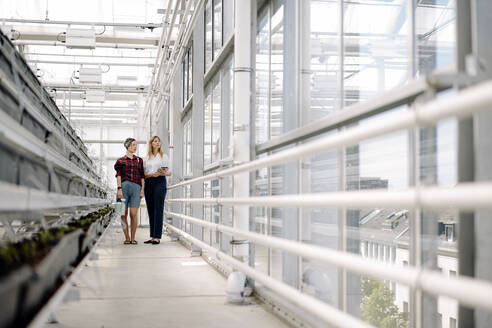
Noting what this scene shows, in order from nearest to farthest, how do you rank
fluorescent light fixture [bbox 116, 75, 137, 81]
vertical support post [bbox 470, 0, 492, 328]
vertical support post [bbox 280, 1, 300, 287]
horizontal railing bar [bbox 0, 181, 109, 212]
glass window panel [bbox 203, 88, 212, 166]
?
horizontal railing bar [bbox 0, 181, 109, 212] → vertical support post [bbox 470, 0, 492, 328] → vertical support post [bbox 280, 1, 300, 287] → glass window panel [bbox 203, 88, 212, 166] → fluorescent light fixture [bbox 116, 75, 137, 81]

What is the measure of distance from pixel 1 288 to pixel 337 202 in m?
0.96

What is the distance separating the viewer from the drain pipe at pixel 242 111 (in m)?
3.96

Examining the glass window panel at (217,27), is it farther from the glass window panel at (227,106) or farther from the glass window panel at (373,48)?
the glass window panel at (373,48)

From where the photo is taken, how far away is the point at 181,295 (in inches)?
159

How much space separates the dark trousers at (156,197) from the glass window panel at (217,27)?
7.44 feet

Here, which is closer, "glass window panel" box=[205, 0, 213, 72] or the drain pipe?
the drain pipe

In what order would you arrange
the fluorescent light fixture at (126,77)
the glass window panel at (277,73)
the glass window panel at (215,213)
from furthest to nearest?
the fluorescent light fixture at (126,77), the glass window panel at (215,213), the glass window panel at (277,73)

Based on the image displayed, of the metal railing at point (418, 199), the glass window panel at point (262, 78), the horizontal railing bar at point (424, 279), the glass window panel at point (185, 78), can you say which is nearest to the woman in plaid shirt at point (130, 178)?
the glass window panel at point (185, 78)

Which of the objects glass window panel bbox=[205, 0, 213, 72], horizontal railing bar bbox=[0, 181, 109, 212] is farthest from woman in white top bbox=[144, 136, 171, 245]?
horizontal railing bar bbox=[0, 181, 109, 212]

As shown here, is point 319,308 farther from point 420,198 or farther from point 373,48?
point 373,48

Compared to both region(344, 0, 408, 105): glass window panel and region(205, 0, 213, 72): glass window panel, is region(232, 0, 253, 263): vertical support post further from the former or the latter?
region(205, 0, 213, 72): glass window panel

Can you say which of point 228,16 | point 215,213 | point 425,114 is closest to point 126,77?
point 215,213

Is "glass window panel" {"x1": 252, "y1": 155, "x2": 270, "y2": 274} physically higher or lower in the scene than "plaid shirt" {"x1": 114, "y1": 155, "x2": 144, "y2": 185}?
lower

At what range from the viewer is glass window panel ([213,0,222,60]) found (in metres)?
6.67
